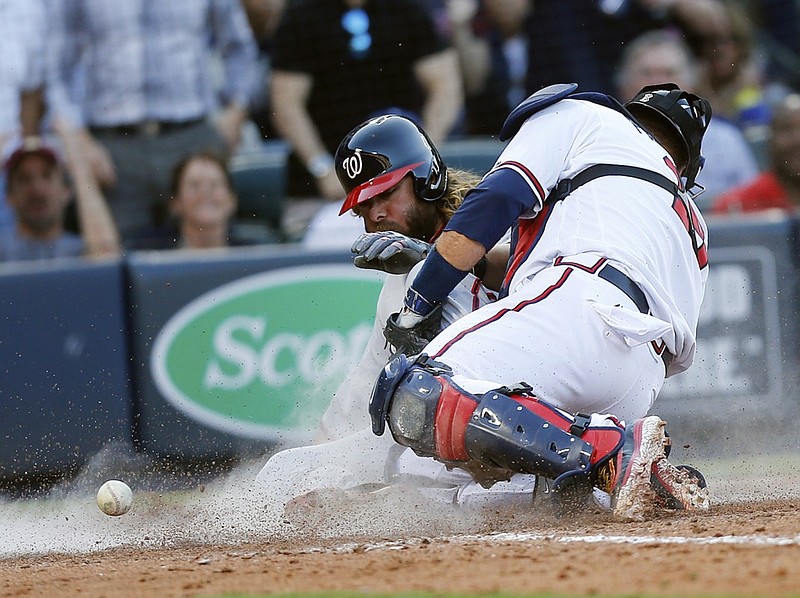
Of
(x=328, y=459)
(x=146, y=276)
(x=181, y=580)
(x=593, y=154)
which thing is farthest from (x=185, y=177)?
(x=181, y=580)

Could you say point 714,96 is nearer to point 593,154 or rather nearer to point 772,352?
point 772,352

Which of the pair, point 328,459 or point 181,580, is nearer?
point 181,580

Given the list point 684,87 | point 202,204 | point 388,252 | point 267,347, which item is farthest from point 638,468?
point 684,87

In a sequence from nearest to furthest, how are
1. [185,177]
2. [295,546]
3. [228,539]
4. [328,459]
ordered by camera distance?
[295,546], [228,539], [328,459], [185,177]

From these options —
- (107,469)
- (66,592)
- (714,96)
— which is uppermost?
(714,96)

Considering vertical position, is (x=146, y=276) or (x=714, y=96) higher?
(x=714, y=96)

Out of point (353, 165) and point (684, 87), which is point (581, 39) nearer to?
point (684, 87)

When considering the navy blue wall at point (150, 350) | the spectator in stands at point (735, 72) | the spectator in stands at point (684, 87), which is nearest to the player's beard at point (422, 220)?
A: the navy blue wall at point (150, 350)
